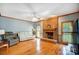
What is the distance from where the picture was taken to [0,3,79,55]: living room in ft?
7.26

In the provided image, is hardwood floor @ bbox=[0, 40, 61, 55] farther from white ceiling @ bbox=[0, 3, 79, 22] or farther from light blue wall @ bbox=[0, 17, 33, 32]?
white ceiling @ bbox=[0, 3, 79, 22]

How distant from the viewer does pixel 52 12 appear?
2252mm

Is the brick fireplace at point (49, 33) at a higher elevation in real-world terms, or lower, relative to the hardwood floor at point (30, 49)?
higher

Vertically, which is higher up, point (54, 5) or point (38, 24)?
point (54, 5)

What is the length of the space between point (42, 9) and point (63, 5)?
0.43m

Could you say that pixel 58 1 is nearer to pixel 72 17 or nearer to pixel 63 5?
pixel 63 5

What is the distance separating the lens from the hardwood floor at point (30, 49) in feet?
7.35

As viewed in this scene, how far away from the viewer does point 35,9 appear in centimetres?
226

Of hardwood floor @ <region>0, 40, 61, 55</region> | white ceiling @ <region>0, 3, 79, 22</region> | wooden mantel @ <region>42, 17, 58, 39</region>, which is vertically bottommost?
hardwood floor @ <region>0, 40, 61, 55</region>

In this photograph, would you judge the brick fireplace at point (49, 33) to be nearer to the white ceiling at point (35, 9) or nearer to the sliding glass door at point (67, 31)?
the sliding glass door at point (67, 31)

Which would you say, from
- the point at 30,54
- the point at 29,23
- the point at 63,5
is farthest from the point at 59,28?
the point at 30,54

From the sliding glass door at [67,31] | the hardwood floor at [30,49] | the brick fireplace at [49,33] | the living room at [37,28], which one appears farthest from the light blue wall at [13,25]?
the sliding glass door at [67,31]

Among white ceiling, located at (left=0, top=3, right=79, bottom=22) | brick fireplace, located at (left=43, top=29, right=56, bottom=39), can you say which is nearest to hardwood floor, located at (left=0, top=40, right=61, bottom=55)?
brick fireplace, located at (left=43, top=29, right=56, bottom=39)

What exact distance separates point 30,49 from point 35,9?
828mm
